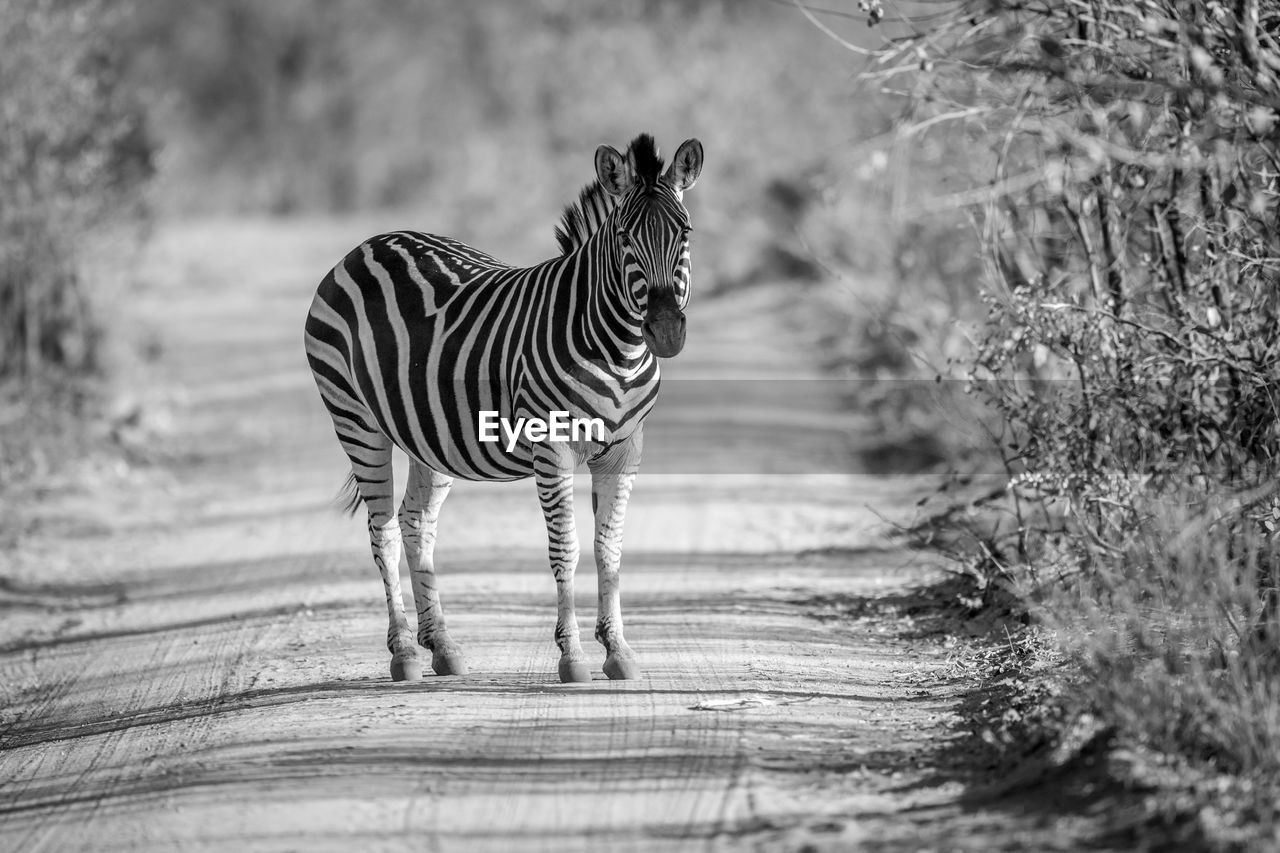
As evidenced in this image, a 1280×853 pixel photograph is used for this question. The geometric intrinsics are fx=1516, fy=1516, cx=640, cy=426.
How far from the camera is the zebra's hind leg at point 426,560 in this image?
693cm

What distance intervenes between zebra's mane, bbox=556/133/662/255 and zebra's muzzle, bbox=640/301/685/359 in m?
0.63

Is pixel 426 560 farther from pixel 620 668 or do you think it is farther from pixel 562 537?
pixel 620 668

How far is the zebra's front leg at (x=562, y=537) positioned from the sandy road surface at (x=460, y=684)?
13 cm

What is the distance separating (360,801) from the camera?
5188 millimetres

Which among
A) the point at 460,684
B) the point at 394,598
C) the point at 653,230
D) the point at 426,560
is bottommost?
the point at 460,684

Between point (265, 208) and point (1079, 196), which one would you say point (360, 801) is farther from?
point (265, 208)

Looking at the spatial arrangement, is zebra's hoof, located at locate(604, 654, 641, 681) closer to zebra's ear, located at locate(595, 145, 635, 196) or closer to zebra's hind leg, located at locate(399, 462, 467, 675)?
zebra's hind leg, located at locate(399, 462, 467, 675)

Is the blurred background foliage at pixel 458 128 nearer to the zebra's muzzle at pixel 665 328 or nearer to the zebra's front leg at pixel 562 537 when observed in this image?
the zebra's muzzle at pixel 665 328

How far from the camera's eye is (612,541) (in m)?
6.57

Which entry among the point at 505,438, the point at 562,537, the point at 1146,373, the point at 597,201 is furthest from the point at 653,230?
the point at 1146,373

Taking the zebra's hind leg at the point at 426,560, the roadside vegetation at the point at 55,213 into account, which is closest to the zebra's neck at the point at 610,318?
the zebra's hind leg at the point at 426,560

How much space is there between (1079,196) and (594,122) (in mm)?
26256

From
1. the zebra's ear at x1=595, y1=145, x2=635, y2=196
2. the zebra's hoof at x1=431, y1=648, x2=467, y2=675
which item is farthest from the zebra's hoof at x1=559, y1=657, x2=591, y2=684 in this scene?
the zebra's ear at x1=595, y1=145, x2=635, y2=196

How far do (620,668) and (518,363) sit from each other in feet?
4.55
